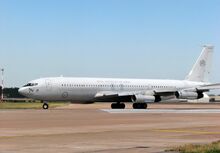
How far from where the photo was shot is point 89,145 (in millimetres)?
17484

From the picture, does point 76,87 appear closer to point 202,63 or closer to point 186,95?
point 186,95

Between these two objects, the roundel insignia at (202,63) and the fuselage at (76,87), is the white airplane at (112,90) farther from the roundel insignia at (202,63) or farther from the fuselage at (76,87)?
the roundel insignia at (202,63)

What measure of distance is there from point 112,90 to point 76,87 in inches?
195

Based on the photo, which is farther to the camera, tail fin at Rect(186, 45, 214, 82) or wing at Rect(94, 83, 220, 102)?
tail fin at Rect(186, 45, 214, 82)

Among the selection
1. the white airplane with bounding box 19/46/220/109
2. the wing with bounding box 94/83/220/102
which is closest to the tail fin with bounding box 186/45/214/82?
the white airplane with bounding box 19/46/220/109

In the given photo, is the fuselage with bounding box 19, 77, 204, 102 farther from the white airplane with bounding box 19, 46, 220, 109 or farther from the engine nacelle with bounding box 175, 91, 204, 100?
the engine nacelle with bounding box 175, 91, 204, 100

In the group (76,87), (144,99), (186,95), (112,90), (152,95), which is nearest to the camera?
(76,87)

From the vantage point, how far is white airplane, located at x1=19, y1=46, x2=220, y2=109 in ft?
206

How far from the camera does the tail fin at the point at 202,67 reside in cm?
7412

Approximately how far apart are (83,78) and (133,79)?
23.2ft

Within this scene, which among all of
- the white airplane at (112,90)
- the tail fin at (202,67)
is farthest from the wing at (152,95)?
the tail fin at (202,67)

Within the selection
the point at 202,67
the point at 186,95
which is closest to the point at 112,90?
the point at 186,95

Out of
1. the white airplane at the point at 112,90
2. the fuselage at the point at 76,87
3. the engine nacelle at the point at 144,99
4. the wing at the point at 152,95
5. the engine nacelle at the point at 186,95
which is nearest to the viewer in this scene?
the fuselage at the point at 76,87

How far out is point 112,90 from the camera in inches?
2598
